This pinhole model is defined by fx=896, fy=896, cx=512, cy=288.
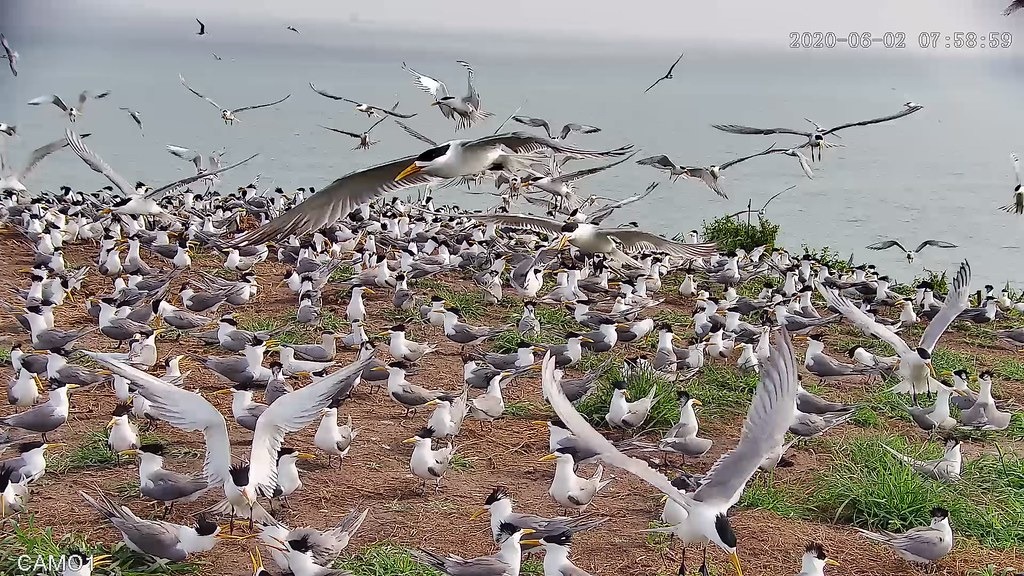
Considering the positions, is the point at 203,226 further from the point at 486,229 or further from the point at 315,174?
the point at 315,174

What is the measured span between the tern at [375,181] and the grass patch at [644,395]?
1.81m

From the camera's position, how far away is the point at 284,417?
4.50 metres

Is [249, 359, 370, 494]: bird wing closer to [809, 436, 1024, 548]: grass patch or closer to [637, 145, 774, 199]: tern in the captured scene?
[809, 436, 1024, 548]: grass patch

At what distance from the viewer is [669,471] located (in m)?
5.62

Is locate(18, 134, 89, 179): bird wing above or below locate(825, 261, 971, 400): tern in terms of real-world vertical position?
above

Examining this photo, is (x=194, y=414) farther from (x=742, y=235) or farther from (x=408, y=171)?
(x=742, y=235)

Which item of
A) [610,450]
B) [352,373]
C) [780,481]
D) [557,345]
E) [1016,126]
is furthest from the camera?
[1016,126]

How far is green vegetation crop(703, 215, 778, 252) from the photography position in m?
14.4

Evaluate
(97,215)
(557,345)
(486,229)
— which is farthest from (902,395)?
(97,215)

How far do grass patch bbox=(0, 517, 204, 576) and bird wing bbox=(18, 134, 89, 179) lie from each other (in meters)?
11.1

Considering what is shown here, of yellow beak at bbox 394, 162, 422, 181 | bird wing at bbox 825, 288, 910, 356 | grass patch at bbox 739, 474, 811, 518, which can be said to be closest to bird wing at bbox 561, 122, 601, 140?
bird wing at bbox 825, 288, 910, 356

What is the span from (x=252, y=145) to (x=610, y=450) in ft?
95.0

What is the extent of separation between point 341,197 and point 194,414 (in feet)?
4.85

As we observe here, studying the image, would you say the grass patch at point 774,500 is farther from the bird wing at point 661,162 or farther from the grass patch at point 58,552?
the bird wing at point 661,162
